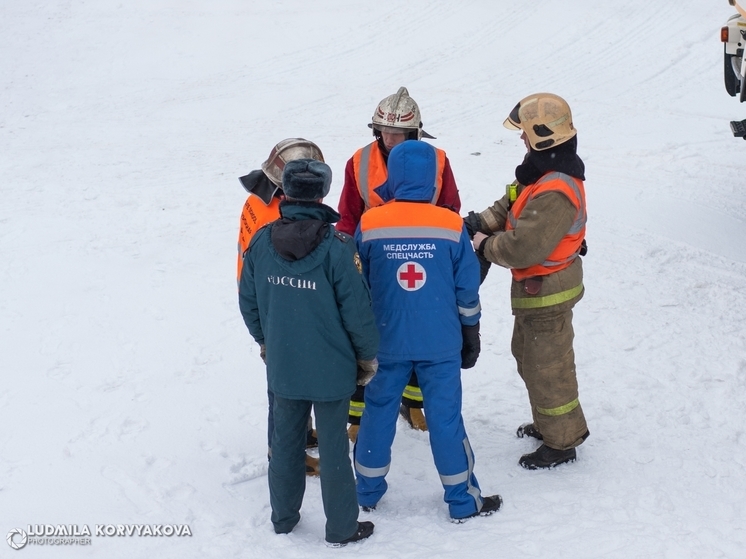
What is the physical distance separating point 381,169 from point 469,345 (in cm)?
115

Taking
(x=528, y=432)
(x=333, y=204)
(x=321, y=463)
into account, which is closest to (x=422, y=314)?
(x=321, y=463)

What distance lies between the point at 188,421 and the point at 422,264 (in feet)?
6.31

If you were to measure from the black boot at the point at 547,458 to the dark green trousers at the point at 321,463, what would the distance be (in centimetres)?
116

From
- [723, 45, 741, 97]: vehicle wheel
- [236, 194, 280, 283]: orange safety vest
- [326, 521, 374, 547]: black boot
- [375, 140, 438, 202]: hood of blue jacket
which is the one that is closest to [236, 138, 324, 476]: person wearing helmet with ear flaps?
[236, 194, 280, 283]: orange safety vest

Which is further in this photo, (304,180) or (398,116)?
Answer: (398,116)

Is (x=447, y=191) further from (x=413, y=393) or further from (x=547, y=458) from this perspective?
(x=547, y=458)

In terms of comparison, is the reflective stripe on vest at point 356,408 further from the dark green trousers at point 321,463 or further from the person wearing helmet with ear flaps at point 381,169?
the dark green trousers at point 321,463

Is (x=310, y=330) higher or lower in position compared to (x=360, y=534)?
higher

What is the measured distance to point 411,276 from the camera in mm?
3576

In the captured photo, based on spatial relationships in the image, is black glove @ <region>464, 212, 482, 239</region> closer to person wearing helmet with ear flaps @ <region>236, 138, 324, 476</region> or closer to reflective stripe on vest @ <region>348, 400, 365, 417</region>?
person wearing helmet with ear flaps @ <region>236, 138, 324, 476</region>

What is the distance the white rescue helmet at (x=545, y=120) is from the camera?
149 inches

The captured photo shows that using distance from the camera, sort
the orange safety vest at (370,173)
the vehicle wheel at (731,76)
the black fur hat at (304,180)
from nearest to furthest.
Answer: the black fur hat at (304,180) < the orange safety vest at (370,173) < the vehicle wheel at (731,76)

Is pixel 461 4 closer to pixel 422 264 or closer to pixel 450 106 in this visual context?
pixel 450 106

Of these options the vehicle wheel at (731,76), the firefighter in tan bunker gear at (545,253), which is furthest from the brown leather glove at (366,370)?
the vehicle wheel at (731,76)
